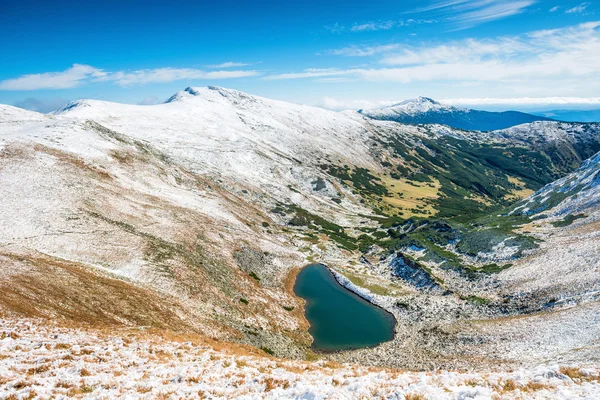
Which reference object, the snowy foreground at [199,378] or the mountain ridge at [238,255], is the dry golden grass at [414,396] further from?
the mountain ridge at [238,255]

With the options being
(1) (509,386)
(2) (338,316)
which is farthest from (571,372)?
(2) (338,316)

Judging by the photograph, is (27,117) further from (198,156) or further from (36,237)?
(36,237)

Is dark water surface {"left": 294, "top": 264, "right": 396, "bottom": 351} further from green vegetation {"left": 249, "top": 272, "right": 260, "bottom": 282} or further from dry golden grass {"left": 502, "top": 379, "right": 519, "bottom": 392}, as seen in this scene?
dry golden grass {"left": 502, "top": 379, "right": 519, "bottom": 392}

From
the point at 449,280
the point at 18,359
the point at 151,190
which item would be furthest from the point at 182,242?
the point at 449,280

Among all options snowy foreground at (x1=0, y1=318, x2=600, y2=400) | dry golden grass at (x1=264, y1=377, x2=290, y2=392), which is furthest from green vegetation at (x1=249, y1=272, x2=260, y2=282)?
dry golden grass at (x1=264, y1=377, x2=290, y2=392)

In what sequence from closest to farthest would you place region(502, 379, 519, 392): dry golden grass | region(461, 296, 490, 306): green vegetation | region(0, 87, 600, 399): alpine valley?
region(502, 379, 519, 392): dry golden grass, region(0, 87, 600, 399): alpine valley, region(461, 296, 490, 306): green vegetation
